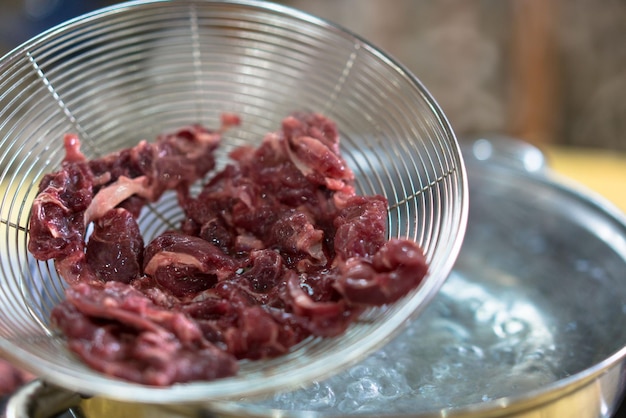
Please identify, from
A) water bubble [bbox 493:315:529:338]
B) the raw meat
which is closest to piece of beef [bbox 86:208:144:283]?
the raw meat

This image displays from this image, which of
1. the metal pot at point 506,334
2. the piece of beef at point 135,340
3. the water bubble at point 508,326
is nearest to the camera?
the piece of beef at point 135,340

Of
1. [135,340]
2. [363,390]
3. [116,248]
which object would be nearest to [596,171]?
[363,390]

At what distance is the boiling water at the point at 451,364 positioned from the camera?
47.8 inches

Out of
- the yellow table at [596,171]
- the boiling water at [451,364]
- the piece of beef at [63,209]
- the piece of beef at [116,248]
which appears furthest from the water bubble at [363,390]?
the yellow table at [596,171]

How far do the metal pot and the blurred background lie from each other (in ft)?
5.38

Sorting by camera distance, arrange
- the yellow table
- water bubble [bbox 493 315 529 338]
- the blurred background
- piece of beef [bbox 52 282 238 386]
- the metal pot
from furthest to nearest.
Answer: the blurred background → the yellow table → water bubble [bbox 493 315 529 338] → the metal pot → piece of beef [bbox 52 282 238 386]

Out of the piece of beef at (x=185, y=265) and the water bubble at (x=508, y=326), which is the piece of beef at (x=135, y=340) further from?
the water bubble at (x=508, y=326)

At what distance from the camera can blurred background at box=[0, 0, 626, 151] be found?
3490mm

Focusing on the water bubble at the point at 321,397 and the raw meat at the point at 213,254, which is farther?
the water bubble at the point at 321,397

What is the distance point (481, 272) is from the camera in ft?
5.71

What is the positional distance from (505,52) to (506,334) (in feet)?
8.20

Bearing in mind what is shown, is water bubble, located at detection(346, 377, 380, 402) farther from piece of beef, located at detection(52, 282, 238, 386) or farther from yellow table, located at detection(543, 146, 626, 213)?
yellow table, located at detection(543, 146, 626, 213)

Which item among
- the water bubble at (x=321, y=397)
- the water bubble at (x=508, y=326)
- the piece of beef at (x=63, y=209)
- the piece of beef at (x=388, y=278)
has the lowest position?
the water bubble at (x=321, y=397)

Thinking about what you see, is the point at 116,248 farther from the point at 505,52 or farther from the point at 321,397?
the point at 505,52
